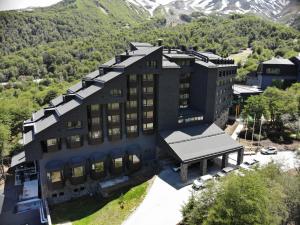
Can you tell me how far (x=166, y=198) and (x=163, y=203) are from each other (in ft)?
4.31

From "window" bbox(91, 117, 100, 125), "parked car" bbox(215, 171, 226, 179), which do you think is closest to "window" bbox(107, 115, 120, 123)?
"window" bbox(91, 117, 100, 125)

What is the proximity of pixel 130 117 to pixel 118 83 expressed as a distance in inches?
288

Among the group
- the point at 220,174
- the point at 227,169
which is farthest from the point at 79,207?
the point at 227,169

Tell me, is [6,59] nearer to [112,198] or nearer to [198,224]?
[112,198]

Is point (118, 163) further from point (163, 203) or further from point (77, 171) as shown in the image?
point (163, 203)

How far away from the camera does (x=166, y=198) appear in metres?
39.6

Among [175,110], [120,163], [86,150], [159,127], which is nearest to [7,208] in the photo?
[86,150]

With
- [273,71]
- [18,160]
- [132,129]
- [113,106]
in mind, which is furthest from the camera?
[273,71]

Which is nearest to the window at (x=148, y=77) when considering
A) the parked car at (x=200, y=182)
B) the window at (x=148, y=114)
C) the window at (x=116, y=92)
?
the window at (x=116, y=92)

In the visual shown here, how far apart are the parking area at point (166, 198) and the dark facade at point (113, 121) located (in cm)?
649

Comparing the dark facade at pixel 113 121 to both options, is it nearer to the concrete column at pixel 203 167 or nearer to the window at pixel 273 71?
the concrete column at pixel 203 167

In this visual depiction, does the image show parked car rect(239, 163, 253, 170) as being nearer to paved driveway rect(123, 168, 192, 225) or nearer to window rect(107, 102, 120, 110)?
paved driveway rect(123, 168, 192, 225)

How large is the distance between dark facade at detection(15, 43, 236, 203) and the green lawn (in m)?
2.29

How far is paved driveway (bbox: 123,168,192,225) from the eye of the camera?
35062 millimetres
